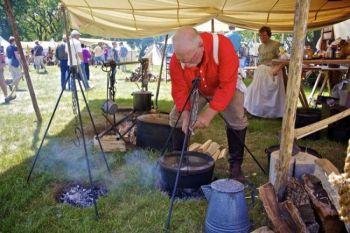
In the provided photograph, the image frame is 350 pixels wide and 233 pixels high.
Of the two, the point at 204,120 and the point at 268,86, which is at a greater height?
the point at 204,120

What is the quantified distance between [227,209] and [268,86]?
175 inches

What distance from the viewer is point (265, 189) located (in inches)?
102

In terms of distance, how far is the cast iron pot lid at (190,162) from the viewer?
309 centimetres

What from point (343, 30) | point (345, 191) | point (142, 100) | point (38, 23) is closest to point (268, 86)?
point (142, 100)

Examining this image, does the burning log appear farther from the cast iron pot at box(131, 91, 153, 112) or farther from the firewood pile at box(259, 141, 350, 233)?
the cast iron pot at box(131, 91, 153, 112)

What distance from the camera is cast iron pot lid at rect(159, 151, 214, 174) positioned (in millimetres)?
3091

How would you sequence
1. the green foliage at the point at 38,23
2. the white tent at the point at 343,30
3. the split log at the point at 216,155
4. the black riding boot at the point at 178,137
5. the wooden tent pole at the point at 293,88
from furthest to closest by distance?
1. the green foliage at the point at 38,23
2. the white tent at the point at 343,30
3. the split log at the point at 216,155
4. the black riding boot at the point at 178,137
5. the wooden tent pole at the point at 293,88

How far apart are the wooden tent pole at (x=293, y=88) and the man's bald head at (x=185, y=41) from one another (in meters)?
0.76

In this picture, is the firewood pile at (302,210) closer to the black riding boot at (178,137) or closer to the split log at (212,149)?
the black riding boot at (178,137)

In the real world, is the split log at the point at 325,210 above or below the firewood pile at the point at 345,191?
below

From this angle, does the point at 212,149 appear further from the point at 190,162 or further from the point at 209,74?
the point at 209,74

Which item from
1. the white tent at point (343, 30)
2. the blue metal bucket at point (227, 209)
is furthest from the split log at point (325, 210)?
the white tent at point (343, 30)

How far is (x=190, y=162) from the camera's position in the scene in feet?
11.1

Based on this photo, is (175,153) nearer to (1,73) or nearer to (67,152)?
(67,152)
